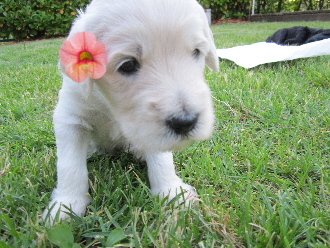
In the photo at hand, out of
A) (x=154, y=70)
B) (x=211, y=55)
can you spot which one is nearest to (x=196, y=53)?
(x=154, y=70)

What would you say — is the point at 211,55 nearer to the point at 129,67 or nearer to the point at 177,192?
the point at 129,67

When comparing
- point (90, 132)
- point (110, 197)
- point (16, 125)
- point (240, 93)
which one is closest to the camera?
point (110, 197)

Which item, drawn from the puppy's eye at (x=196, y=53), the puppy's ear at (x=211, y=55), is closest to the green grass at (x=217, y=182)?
the puppy's ear at (x=211, y=55)

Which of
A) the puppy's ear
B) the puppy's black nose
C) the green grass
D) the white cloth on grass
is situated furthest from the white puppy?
the white cloth on grass

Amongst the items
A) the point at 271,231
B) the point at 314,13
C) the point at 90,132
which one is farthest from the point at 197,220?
the point at 314,13

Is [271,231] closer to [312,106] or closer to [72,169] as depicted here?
[72,169]

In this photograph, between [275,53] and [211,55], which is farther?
[275,53]
